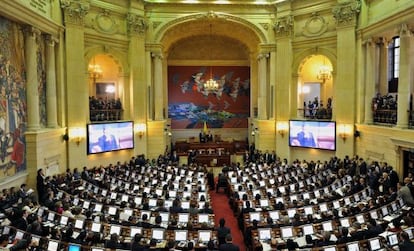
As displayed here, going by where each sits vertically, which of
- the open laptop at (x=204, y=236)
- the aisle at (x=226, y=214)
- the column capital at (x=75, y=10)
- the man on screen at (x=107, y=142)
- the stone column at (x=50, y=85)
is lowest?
the aisle at (x=226, y=214)

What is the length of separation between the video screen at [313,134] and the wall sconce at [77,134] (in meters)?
15.5

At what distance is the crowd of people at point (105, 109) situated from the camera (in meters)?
27.3

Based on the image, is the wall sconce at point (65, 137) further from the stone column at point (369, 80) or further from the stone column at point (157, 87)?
the stone column at point (369, 80)

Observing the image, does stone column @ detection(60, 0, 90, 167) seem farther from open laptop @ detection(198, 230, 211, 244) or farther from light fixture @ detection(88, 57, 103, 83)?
open laptop @ detection(198, 230, 211, 244)

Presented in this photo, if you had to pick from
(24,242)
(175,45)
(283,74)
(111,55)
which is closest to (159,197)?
(24,242)

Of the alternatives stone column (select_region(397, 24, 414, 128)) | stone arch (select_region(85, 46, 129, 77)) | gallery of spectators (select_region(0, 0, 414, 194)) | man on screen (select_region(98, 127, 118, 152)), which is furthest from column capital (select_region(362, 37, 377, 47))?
man on screen (select_region(98, 127, 118, 152))

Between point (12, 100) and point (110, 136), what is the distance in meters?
9.21

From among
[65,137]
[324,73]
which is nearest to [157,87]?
[65,137]

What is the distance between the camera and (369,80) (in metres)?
24.8

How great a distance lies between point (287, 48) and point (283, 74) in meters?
2.08

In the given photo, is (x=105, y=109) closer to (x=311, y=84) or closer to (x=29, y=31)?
(x=29, y=31)

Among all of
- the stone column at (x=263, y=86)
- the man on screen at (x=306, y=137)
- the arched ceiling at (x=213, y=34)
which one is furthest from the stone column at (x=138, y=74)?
the man on screen at (x=306, y=137)

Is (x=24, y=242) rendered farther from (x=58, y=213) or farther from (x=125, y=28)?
(x=125, y=28)

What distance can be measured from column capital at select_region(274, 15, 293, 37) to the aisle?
14.2m
